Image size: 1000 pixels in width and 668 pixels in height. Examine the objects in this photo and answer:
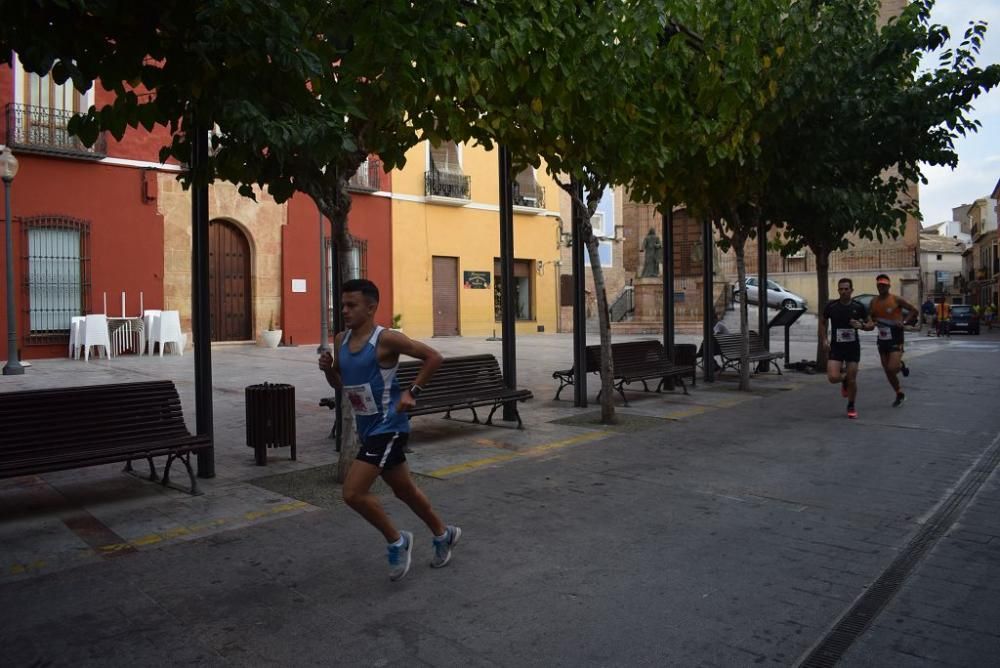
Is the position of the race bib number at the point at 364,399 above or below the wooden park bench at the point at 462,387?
above

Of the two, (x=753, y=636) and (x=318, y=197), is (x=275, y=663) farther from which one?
(x=318, y=197)

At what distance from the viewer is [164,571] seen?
4.55 m

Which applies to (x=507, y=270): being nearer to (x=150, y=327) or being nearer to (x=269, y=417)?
(x=269, y=417)

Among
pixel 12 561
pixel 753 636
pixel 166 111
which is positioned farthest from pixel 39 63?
pixel 753 636

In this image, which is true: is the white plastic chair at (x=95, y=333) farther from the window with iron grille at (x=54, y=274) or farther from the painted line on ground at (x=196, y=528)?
the painted line on ground at (x=196, y=528)

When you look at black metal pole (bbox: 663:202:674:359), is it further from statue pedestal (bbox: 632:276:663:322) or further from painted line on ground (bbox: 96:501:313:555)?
statue pedestal (bbox: 632:276:663:322)

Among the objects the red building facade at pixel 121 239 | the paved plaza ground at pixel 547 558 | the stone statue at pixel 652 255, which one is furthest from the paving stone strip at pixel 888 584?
the stone statue at pixel 652 255

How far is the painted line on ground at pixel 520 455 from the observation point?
7.13 metres

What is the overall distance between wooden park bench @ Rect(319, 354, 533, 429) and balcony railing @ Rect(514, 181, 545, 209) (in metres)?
22.6

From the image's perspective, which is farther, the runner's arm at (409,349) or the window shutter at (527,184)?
the window shutter at (527,184)

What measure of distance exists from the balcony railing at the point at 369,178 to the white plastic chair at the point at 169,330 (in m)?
8.12

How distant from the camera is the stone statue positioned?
1412 inches

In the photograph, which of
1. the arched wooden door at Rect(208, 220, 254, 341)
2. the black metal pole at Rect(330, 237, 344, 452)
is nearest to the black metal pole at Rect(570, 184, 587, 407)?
the black metal pole at Rect(330, 237, 344, 452)

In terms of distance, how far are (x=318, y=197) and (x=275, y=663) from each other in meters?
4.27
